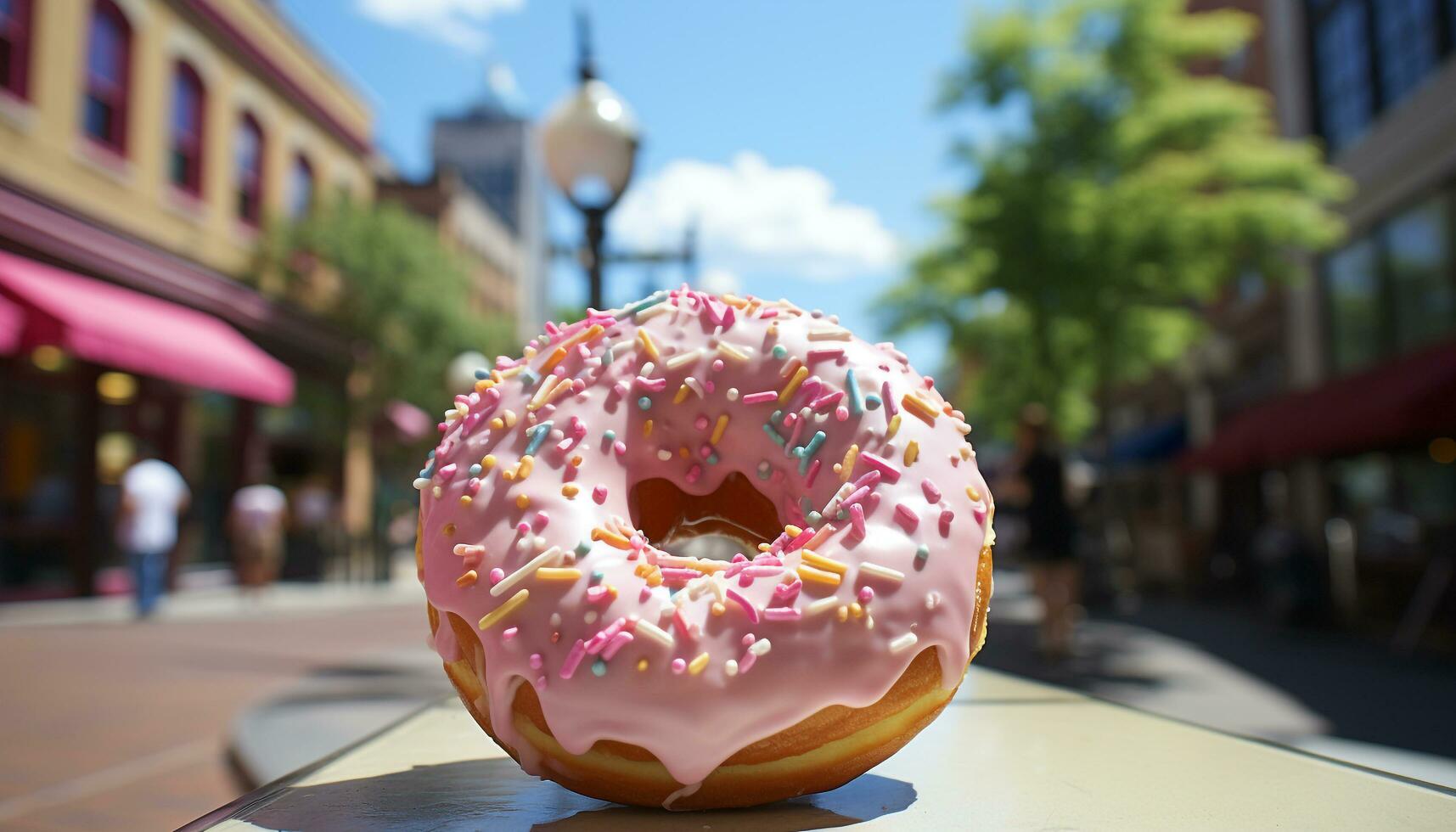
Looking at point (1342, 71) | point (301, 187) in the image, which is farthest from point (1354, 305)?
point (301, 187)

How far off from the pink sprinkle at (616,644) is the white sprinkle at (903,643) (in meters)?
0.45

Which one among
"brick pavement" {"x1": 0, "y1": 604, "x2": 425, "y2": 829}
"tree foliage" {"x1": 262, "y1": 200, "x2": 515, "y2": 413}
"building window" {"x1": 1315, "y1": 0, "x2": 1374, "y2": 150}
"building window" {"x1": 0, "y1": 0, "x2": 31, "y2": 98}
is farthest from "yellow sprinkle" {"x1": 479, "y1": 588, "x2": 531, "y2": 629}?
"tree foliage" {"x1": 262, "y1": 200, "x2": 515, "y2": 413}

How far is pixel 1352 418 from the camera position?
35.6 ft

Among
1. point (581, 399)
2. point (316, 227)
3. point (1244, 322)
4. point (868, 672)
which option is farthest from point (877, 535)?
point (1244, 322)

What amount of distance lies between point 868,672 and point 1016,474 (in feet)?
22.3

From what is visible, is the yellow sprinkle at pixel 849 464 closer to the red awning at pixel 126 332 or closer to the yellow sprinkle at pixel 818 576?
the yellow sprinkle at pixel 818 576

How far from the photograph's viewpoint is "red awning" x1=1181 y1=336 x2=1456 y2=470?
9.15 metres

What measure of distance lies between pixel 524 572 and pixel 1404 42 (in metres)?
15.8

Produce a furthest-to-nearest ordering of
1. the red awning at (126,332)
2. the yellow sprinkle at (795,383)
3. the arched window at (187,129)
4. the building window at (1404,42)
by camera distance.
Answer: the arched window at (187,129), the building window at (1404,42), the red awning at (126,332), the yellow sprinkle at (795,383)

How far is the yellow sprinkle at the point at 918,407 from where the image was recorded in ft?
6.72

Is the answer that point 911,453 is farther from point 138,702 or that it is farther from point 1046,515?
point 138,702

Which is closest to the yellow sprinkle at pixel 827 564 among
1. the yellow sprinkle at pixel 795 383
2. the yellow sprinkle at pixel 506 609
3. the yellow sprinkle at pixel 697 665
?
the yellow sprinkle at pixel 697 665

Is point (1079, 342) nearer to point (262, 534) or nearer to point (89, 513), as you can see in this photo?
point (262, 534)

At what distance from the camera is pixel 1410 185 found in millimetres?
13250
